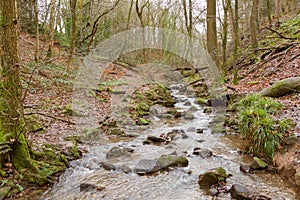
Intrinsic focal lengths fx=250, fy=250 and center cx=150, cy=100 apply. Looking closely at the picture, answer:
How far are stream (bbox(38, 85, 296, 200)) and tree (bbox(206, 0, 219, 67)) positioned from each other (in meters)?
7.15

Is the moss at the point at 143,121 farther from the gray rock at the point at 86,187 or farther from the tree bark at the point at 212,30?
the tree bark at the point at 212,30

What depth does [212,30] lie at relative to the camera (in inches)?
537

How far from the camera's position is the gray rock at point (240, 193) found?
4.16 metres

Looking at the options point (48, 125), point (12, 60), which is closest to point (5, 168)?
point (12, 60)

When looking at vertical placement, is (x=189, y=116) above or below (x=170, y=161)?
above

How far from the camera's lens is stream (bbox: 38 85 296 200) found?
4.55 m

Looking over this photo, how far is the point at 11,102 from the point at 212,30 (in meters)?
11.7

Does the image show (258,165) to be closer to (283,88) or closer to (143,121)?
(283,88)

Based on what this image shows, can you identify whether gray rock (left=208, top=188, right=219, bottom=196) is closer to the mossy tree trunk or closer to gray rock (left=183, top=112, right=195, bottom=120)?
the mossy tree trunk

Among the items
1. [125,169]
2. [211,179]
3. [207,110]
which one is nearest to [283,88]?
[207,110]

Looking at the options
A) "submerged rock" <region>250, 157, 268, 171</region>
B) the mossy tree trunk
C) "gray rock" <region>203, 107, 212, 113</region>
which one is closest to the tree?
"gray rock" <region>203, 107, 212, 113</region>

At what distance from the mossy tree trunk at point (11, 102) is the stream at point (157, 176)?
28.6 inches

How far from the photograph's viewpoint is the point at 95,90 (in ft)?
39.9

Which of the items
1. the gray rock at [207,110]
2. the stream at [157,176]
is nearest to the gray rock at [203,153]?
the stream at [157,176]
